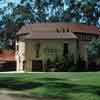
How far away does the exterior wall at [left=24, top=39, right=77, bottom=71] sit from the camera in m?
38.5

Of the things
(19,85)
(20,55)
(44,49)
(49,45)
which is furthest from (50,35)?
(19,85)

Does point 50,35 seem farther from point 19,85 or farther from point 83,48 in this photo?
point 19,85

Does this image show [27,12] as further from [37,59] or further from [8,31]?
[37,59]

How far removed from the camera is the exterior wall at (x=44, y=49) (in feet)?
126

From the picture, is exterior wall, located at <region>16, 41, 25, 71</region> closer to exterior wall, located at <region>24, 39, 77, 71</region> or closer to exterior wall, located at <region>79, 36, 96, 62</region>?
exterior wall, located at <region>24, 39, 77, 71</region>

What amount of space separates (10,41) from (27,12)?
19.9ft

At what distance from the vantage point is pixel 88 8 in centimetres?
→ 6394

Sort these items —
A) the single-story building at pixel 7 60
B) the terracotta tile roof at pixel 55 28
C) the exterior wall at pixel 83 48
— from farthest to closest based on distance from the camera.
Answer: the single-story building at pixel 7 60 → the terracotta tile roof at pixel 55 28 → the exterior wall at pixel 83 48

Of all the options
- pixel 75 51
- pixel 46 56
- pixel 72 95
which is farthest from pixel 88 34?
pixel 72 95

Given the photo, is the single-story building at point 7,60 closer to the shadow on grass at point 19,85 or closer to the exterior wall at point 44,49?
the exterior wall at point 44,49

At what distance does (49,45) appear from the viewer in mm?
38625

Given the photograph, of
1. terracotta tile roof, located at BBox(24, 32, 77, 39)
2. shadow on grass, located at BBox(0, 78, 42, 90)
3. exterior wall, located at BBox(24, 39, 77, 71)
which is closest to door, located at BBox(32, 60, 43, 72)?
exterior wall, located at BBox(24, 39, 77, 71)

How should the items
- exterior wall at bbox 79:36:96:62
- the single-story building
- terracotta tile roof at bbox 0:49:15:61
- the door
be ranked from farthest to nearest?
1. terracotta tile roof at bbox 0:49:15:61
2. the single-story building
3. exterior wall at bbox 79:36:96:62
4. the door

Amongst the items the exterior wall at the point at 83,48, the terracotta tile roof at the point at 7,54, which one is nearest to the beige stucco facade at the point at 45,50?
the exterior wall at the point at 83,48
